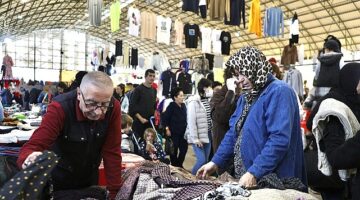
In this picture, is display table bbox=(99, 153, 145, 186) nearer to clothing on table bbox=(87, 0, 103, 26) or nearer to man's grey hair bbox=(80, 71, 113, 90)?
man's grey hair bbox=(80, 71, 113, 90)

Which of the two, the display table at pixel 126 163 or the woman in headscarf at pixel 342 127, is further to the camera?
the display table at pixel 126 163

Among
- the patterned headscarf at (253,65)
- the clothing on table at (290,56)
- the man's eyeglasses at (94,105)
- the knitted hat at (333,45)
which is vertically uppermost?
the clothing on table at (290,56)

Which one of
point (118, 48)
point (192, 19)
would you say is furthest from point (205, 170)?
point (192, 19)

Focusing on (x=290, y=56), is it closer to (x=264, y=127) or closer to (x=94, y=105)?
(x=264, y=127)

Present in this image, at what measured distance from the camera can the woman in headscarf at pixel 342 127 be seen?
2.01m

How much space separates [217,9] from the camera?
30.3 feet

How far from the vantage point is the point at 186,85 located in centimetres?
1013

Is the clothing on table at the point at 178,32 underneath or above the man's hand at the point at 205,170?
above

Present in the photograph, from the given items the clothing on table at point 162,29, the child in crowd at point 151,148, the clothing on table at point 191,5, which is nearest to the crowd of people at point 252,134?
the child in crowd at point 151,148

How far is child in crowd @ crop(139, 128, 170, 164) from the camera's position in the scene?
18.8ft

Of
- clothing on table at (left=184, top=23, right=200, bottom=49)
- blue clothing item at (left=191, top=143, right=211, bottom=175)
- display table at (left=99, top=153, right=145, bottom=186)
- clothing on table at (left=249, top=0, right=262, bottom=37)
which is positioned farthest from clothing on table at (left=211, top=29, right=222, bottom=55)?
display table at (left=99, top=153, right=145, bottom=186)

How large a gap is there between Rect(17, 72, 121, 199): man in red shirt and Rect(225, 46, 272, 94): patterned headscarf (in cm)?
75

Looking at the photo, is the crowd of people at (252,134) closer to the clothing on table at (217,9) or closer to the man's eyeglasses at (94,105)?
the man's eyeglasses at (94,105)

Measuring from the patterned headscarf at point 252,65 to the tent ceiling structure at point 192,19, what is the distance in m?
11.9
